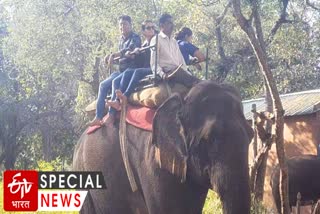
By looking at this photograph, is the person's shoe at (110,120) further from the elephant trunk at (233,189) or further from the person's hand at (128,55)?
the elephant trunk at (233,189)

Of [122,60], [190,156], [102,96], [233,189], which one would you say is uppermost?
[122,60]

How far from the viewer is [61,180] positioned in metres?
5.12

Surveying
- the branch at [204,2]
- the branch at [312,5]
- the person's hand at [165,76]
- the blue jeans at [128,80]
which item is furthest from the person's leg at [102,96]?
the branch at [312,5]

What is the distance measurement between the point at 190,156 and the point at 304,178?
651 centimetres

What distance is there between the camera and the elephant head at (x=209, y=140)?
368cm

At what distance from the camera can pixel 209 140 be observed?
387cm

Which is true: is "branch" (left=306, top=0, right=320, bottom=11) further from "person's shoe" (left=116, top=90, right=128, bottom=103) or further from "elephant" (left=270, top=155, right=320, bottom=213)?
"person's shoe" (left=116, top=90, right=128, bottom=103)

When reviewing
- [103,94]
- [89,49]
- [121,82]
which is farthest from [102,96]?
[89,49]

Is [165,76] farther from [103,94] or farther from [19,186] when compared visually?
[19,186]

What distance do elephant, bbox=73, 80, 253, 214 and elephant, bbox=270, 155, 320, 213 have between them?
5.50 meters

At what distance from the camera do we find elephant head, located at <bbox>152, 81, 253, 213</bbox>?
12.1 ft

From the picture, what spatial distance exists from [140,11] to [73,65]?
422 centimetres

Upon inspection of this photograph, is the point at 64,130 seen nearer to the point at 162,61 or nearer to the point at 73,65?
the point at 73,65

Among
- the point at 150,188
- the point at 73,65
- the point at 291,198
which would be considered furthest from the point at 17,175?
the point at 73,65
